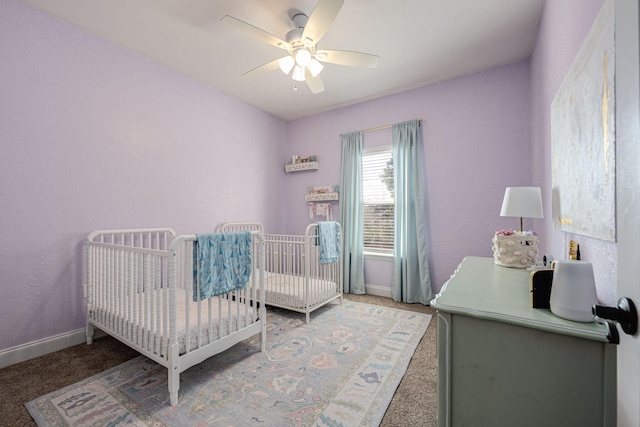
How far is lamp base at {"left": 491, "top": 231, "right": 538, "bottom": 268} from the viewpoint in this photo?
1537 millimetres

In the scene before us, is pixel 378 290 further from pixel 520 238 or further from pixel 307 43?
pixel 307 43

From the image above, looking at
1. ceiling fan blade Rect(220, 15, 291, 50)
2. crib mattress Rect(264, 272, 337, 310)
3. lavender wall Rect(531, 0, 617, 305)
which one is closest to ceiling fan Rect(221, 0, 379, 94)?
ceiling fan blade Rect(220, 15, 291, 50)

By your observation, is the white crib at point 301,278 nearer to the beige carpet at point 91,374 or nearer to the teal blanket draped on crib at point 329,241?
the teal blanket draped on crib at point 329,241

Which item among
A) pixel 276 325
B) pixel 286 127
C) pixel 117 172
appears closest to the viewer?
pixel 117 172

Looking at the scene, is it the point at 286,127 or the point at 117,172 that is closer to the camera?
the point at 117,172

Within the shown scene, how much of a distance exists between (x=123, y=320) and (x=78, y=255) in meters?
0.79

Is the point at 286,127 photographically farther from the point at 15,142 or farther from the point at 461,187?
Answer: the point at 15,142

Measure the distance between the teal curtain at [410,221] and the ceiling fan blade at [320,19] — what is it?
5.67 ft

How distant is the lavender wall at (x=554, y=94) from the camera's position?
980 mm

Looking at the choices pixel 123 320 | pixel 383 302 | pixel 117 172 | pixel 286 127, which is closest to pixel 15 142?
pixel 117 172

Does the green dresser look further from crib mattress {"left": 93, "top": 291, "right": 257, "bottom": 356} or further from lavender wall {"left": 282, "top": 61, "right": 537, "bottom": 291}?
lavender wall {"left": 282, "top": 61, "right": 537, "bottom": 291}

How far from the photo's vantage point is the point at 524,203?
1.64m

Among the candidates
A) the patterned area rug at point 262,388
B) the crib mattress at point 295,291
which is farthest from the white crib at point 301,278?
the patterned area rug at point 262,388

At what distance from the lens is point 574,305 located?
31.5 inches
